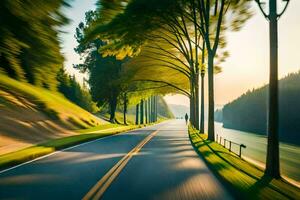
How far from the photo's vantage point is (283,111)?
270 feet

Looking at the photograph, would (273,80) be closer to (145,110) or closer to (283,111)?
(283,111)

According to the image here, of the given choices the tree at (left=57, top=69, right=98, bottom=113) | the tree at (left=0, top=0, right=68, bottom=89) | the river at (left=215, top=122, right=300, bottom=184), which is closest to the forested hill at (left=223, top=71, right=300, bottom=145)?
the river at (left=215, top=122, right=300, bottom=184)

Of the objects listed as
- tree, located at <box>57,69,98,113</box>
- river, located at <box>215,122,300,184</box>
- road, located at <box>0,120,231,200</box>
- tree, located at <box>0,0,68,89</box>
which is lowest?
river, located at <box>215,122,300,184</box>

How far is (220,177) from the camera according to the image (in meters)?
11.8

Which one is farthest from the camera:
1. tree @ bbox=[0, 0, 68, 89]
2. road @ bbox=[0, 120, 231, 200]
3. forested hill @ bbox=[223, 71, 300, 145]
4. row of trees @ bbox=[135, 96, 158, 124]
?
row of trees @ bbox=[135, 96, 158, 124]

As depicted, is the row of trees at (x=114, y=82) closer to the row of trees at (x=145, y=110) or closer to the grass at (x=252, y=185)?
the row of trees at (x=145, y=110)

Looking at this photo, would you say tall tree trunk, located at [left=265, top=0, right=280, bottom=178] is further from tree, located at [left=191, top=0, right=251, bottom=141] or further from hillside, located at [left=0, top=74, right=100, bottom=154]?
tree, located at [left=191, top=0, right=251, bottom=141]

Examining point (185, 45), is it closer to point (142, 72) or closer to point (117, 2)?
point (142, 72)

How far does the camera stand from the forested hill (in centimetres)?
7406

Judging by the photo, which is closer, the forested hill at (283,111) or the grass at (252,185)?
the grass at (252,185)

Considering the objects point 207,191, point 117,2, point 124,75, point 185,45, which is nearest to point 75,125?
point 124,75

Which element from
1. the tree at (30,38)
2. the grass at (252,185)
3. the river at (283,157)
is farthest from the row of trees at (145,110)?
the tree at (30,38)

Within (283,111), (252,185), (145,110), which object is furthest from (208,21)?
(145,110)

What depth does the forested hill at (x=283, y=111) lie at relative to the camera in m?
74.1
